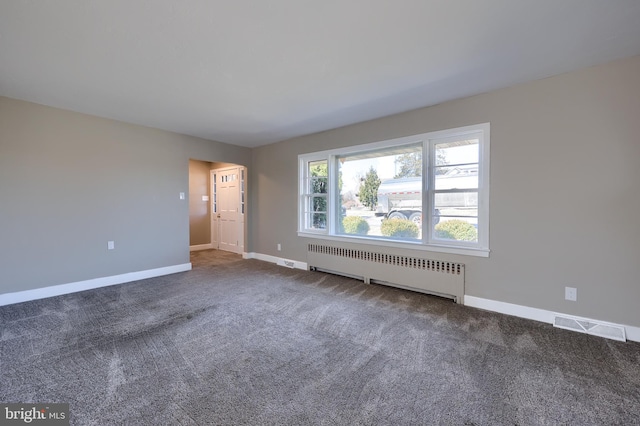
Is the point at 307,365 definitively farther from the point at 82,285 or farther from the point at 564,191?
the point at 82,285

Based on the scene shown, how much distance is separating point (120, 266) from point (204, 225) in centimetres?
330

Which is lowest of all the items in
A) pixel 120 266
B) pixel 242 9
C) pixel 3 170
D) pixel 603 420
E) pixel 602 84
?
pixel 603 420

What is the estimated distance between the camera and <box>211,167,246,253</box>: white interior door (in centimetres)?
667

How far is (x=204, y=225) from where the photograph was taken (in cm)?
757

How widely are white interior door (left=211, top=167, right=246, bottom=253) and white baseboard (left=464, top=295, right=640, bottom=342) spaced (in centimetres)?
504

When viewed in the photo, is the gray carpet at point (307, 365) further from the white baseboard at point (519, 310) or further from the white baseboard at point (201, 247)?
the white baseboard at point (201, 247)

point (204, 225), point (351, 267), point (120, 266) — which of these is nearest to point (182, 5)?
point (351, 267)

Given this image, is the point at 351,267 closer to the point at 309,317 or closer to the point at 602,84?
the point at 309,317

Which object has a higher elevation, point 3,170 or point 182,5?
point 182,5

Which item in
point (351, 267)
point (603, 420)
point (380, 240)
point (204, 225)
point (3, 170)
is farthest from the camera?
point (204, 225)

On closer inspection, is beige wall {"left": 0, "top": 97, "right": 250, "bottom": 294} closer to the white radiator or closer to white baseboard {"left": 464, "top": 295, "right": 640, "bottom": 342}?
the white radiator

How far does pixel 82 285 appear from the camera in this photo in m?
3.92

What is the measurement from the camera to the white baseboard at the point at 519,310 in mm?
2459

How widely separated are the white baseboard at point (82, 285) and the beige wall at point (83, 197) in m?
0.07
